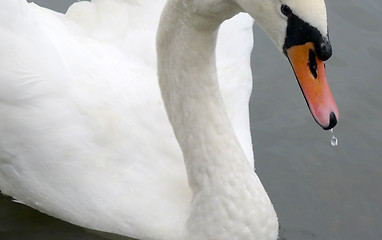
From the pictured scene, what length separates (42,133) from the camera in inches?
193

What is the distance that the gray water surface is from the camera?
5.67 m

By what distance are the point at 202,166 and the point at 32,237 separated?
51.4 inches

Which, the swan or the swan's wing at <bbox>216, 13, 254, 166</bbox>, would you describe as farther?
the swan's wing at <bbox>216, 13, 254, 166</bbox>

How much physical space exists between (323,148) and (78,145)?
2315 mm

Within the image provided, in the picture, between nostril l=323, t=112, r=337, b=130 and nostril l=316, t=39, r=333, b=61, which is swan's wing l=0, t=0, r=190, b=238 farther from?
nostril l=316, t=39, r=333, b=61

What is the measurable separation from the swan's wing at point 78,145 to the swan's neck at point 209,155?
179 mm

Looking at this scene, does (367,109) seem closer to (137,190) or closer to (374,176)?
(374,176)

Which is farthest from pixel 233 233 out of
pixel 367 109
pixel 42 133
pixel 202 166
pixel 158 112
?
pixel 367 109

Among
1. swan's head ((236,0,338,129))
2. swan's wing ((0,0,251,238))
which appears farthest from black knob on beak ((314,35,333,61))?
swan's wing ((0,0,251,238))

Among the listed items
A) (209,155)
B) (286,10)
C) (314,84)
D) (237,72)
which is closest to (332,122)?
(314,84)

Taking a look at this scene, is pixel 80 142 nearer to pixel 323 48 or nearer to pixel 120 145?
pixel 120 145

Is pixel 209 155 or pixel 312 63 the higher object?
pixel 312 63

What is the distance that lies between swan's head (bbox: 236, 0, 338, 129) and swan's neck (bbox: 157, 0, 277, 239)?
0.73 m

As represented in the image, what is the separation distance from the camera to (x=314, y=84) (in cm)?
382
